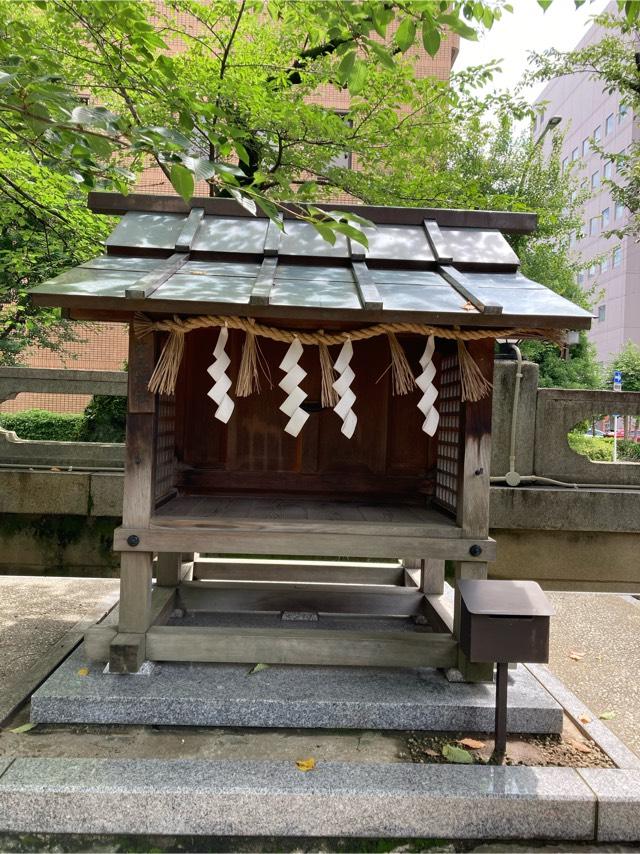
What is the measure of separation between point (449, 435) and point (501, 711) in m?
2.03

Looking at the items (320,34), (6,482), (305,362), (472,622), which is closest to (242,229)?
(305,362)

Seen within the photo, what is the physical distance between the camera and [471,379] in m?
3.79

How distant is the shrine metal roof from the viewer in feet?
10.8

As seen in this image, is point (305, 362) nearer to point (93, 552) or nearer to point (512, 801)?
point (512, 801)

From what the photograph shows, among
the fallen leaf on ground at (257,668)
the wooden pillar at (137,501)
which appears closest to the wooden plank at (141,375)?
the wooden pillar at (137,501)

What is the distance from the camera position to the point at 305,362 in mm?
4988

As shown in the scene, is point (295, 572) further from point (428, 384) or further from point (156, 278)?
point (156, 278)

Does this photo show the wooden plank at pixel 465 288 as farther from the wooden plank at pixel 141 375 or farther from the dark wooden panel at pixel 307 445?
the wooden plank at pixel 141 375

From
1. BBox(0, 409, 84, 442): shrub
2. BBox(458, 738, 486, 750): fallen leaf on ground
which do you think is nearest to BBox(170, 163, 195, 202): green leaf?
BBox(458, 738, 486, 750): fallen leaf on ground

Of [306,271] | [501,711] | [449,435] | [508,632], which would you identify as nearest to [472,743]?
[501,711]

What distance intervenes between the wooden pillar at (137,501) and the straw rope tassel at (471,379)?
205 cm

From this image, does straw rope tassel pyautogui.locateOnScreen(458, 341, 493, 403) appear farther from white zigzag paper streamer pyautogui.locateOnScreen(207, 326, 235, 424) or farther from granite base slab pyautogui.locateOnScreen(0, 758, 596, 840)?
granite base slab pyautogui.locateOnScreen(0, 758, 596, 840)

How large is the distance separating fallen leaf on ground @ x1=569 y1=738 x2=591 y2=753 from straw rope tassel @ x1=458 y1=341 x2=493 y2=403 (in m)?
2.19

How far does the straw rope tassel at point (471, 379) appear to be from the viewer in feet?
12.4
